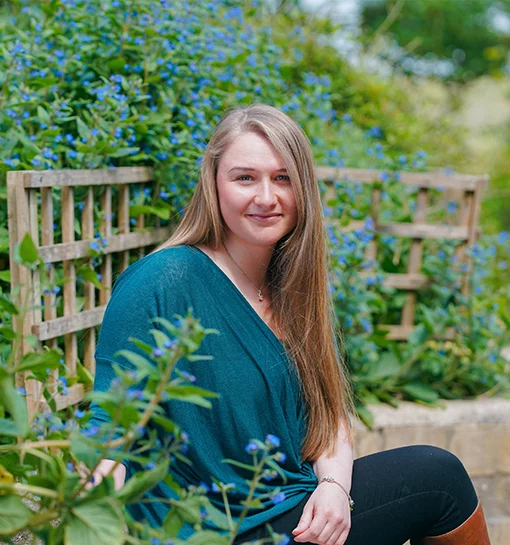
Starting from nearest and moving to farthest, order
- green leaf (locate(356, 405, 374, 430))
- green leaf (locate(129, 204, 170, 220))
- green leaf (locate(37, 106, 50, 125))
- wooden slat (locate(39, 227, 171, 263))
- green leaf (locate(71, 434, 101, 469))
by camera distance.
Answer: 1. green leaf (locate(71, 434, 101, 469))
2. wooden slat (locate(39, 227, 171, 263))
3. green leaf (locate(37, 106, 50, 125))
4. green leaf (locate(129, 204, 170, 220))
5. green leaf (locate(356, 405, 374, 430))

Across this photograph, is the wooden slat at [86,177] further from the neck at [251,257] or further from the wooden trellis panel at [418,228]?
the wooden trellis panel at [418,228]

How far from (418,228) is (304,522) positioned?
1907 mm

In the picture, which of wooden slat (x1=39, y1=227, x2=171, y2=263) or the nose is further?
wooden slat (x1=39, y1=227, x2=171, y2=263)

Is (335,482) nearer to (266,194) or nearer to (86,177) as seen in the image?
(266,194)

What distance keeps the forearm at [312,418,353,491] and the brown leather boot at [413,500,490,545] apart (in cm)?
27

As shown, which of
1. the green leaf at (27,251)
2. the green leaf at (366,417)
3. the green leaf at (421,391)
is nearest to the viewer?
the green leaf at (27,251)

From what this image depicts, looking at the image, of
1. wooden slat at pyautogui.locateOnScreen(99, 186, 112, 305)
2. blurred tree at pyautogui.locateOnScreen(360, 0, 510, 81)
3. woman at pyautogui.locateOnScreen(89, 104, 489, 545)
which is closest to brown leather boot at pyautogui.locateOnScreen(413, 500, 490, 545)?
woman at pyautogui.locateOnScreen(89, 104, 489, 545)

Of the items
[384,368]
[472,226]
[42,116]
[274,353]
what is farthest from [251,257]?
[472,226]

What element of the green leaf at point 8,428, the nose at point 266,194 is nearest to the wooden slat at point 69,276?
the nose at point 266,194

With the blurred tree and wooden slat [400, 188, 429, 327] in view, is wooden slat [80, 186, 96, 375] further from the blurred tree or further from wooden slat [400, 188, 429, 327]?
the blurred tree

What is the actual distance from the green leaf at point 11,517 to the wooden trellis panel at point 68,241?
92 centimetres

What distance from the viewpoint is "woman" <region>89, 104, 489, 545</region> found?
5.52 ft

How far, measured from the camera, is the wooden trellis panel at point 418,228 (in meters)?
3.28

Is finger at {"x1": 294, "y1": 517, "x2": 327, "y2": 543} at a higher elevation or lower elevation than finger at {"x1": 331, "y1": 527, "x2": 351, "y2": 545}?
higher
